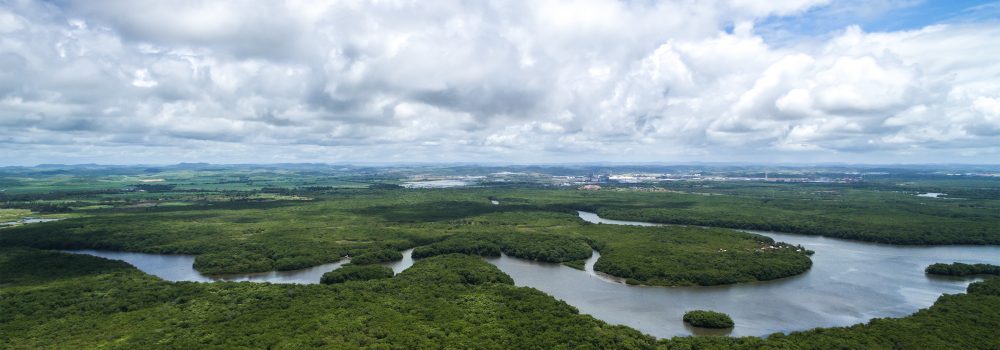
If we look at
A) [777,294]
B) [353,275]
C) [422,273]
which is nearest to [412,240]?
[353,275]

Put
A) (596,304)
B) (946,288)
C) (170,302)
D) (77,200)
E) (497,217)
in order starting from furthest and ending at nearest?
(77,200)
(497,217)
(946,288)
(596,304)
(170,302)

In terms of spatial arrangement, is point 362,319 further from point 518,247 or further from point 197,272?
point 518,247

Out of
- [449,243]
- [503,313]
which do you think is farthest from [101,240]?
[503,313]

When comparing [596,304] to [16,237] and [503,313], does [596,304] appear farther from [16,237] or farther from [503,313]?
[16,237]

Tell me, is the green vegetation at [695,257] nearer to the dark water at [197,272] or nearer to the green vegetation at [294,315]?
the green vegetation at [294,315]

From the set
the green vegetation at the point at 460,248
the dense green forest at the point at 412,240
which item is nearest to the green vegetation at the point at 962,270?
the dense green forest at the point at 412,240
